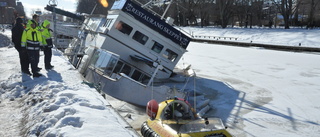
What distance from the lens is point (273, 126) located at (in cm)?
A: 892

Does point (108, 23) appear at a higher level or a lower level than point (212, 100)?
higher

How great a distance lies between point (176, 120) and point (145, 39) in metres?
7.80

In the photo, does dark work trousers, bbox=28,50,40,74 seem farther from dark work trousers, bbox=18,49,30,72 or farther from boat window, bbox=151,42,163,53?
boat window, bbox=151,42,163,53

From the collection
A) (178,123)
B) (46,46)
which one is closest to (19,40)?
(46,46)

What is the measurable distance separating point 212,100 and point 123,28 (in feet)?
18.3

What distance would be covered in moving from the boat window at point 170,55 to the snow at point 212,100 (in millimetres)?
1892

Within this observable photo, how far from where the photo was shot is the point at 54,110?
17.6 feet

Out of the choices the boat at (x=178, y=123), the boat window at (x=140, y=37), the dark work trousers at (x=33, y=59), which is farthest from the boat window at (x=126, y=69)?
the boat at (x=178, y=123)

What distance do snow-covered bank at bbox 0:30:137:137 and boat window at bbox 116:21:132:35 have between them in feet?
20.4

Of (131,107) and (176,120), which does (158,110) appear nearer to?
(176,120)

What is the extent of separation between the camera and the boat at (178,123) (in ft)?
20.2

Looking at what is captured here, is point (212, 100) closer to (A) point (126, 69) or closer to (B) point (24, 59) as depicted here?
(A) point (126, 69)

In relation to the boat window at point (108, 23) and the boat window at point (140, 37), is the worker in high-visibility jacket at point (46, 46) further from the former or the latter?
the boat window at point (140, 37)

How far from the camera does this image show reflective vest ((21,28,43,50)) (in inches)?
314
